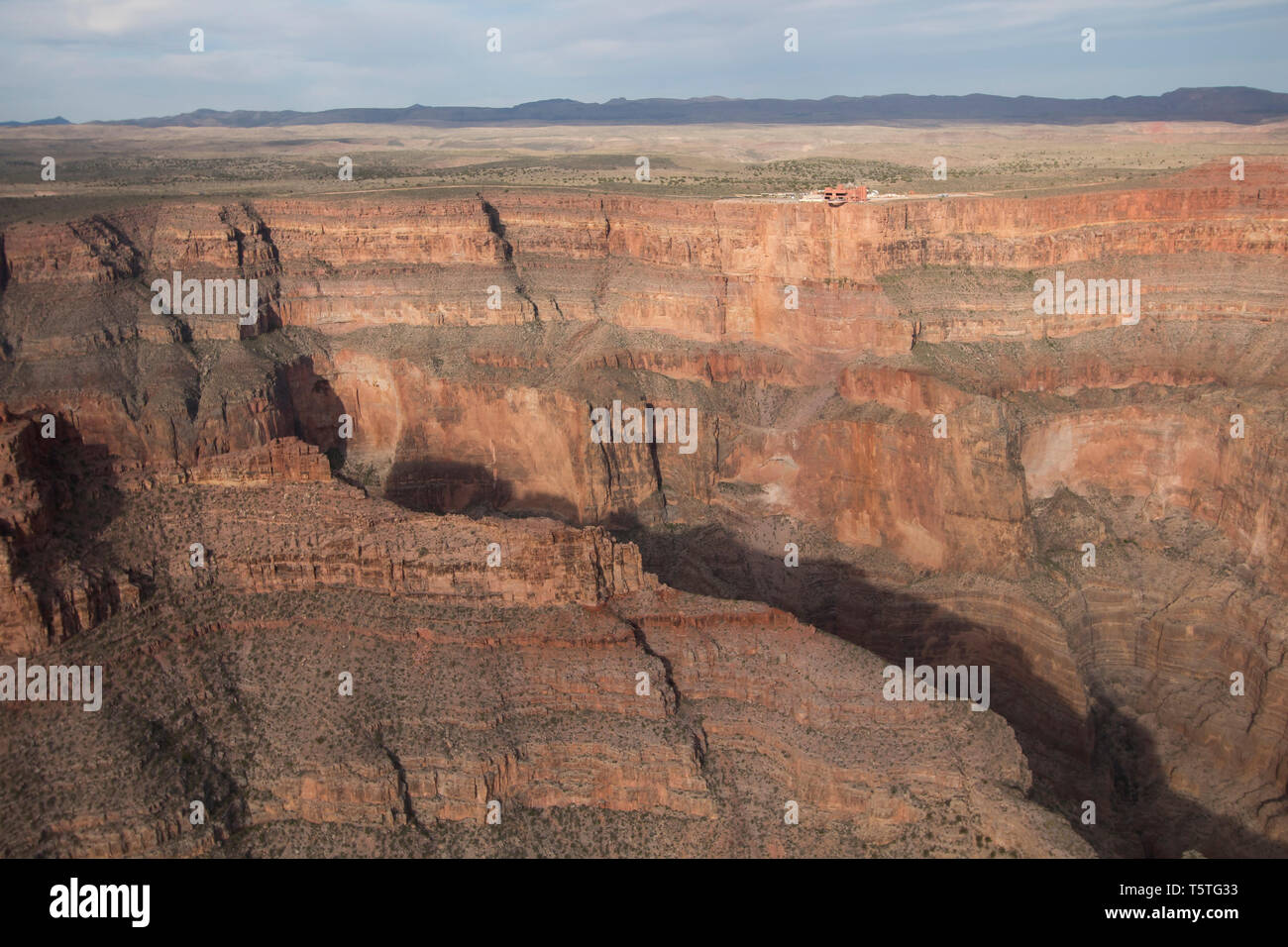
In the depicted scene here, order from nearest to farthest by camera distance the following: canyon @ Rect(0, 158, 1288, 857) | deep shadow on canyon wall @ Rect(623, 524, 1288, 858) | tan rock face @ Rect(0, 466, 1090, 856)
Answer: tan rock face @ Rect(0, 466, 1090, 856), canyon @ Rect(0, 158, 1288, 857), deep shadow on canyon wall @ Rect(623, 524, 1288, 858)

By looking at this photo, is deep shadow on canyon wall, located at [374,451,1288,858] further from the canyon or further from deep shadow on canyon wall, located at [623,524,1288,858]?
the canyon

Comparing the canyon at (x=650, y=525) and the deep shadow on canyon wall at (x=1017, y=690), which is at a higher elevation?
the canyon at (x=650, y=525)

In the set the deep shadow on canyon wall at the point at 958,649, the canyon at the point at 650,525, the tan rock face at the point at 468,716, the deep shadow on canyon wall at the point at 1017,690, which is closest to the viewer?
the tan rock face at the point at 468,716

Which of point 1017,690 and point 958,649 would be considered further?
point 958,649

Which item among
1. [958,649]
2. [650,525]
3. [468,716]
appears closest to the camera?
[468,716]

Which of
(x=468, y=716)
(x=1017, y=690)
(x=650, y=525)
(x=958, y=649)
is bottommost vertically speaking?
(x=1017, y=690)

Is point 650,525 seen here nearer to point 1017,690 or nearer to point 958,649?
point 958,649

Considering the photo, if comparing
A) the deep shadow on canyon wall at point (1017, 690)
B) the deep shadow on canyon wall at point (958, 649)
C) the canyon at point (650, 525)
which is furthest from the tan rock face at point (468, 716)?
the deep shadow on canyon wall at point (1017, 690)

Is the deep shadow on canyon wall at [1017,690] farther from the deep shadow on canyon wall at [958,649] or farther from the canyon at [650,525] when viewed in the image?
the canyon at [650,525]

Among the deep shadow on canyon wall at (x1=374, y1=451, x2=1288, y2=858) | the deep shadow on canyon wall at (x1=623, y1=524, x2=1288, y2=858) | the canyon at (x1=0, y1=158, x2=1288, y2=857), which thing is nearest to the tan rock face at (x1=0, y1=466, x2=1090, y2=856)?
the canyon at (x1=0, y1=158, x2=1288, y2=857)

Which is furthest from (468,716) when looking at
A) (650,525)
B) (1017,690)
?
(650,525)
